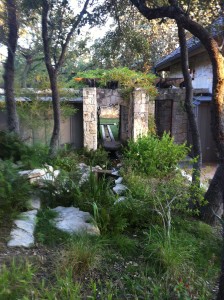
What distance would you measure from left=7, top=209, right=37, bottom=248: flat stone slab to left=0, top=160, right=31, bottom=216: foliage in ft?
0.45

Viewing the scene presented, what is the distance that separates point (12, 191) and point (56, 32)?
13.1 feet

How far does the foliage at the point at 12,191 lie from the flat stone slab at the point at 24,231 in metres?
0.14

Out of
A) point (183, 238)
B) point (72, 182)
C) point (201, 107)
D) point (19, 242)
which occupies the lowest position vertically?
point (183, 238)

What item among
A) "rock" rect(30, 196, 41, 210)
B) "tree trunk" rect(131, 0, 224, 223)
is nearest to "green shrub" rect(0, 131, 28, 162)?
"rock" rect(30, 196, 41, 210)

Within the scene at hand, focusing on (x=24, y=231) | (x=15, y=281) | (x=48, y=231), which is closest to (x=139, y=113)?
(x=48, y=231)

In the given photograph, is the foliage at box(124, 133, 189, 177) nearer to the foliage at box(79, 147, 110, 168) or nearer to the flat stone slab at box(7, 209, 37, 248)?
the foliage at box(79, 147, 110, 168)

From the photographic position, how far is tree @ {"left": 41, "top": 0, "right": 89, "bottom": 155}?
216 inches

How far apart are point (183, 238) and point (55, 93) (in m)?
4.04

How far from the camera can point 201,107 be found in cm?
913

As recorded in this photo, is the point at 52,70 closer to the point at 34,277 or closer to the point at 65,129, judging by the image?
the point at 65,129

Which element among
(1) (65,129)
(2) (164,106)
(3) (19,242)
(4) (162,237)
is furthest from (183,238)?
(2) (164,106)

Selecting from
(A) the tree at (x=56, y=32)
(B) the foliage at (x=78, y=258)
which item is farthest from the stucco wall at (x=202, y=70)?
(B) the foliage at (x=78, y=258)

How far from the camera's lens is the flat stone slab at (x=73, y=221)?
3.15 m

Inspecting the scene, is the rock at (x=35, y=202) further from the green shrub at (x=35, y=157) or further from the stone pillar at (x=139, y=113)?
the stone pillar at (x=139, y=113)
